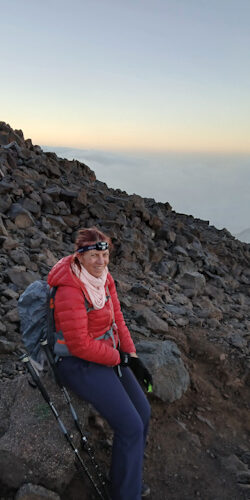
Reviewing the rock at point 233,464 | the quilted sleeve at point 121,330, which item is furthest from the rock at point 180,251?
the quilted sleeve at point 121,330

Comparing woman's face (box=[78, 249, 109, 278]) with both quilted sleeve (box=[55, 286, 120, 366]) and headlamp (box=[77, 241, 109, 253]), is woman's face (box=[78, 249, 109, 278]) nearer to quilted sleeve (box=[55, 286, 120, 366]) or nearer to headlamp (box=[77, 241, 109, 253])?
headlamp (box=[77, 241, 109, 253])

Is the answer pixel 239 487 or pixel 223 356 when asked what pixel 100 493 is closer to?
pixel 239 487

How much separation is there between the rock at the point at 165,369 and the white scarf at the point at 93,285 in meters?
2.82

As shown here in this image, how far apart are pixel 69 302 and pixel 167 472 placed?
323 cm

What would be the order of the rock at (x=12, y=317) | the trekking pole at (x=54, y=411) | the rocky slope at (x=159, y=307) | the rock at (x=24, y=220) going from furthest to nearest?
1. the rock at (x=24, y=220)
2. the rock at (x=12, y=317)
3. the rocky slope at (x=159, y=307)
4. the trekking pole at (x=54, y=411)

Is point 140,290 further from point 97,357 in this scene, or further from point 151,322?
point 97,357

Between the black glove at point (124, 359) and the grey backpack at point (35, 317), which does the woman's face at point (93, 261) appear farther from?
the black glove at point (124, 359)

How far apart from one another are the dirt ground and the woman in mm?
819

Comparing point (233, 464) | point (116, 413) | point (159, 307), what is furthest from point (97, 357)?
point (159, 307)

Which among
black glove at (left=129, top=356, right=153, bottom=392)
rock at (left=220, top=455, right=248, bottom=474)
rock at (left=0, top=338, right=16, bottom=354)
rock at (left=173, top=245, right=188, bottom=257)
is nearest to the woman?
black glove at (left=129, top=356, right=153, bottom=392)

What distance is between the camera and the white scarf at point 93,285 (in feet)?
13.9

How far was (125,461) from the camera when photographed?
4.08 meters

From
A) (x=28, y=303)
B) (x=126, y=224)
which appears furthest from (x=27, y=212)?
(x=28, y=303)

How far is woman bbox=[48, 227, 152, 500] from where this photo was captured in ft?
13.3
